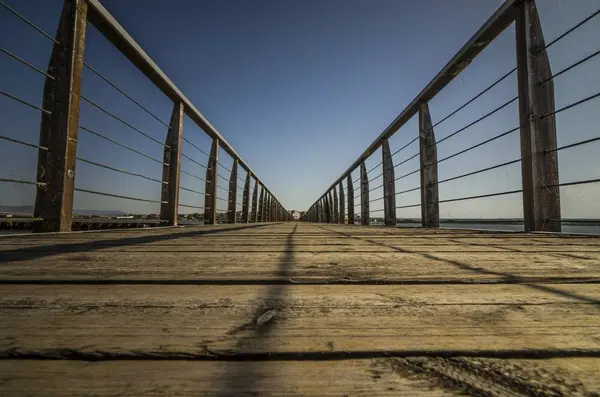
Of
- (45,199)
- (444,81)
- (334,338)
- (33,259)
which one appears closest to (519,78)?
(444,81)

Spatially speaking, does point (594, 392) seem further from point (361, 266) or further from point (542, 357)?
point (361, 266)

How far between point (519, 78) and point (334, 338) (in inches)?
91.0

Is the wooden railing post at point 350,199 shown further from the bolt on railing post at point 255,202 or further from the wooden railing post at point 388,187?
the bolt on railing post at point 255,202

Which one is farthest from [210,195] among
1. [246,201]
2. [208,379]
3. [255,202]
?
[208,379]

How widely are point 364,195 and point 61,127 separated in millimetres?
4221

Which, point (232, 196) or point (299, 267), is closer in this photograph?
point (299, 267)

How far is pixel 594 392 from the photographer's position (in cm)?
28

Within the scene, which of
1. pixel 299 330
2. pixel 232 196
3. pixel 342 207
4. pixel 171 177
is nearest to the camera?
pixel 299 330

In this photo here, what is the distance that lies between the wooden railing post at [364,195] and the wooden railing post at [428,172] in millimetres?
1963

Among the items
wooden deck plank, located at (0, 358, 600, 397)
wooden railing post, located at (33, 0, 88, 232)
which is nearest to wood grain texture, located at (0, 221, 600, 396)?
wooden deck plank, located at (0, 358, 600, 397)

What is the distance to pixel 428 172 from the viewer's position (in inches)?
119

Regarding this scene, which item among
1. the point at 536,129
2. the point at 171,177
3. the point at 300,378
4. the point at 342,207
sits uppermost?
the point at 536,129

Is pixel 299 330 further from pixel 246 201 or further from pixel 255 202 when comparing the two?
pixel 255 202

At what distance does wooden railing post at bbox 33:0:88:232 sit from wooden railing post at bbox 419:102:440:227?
2828 mm
